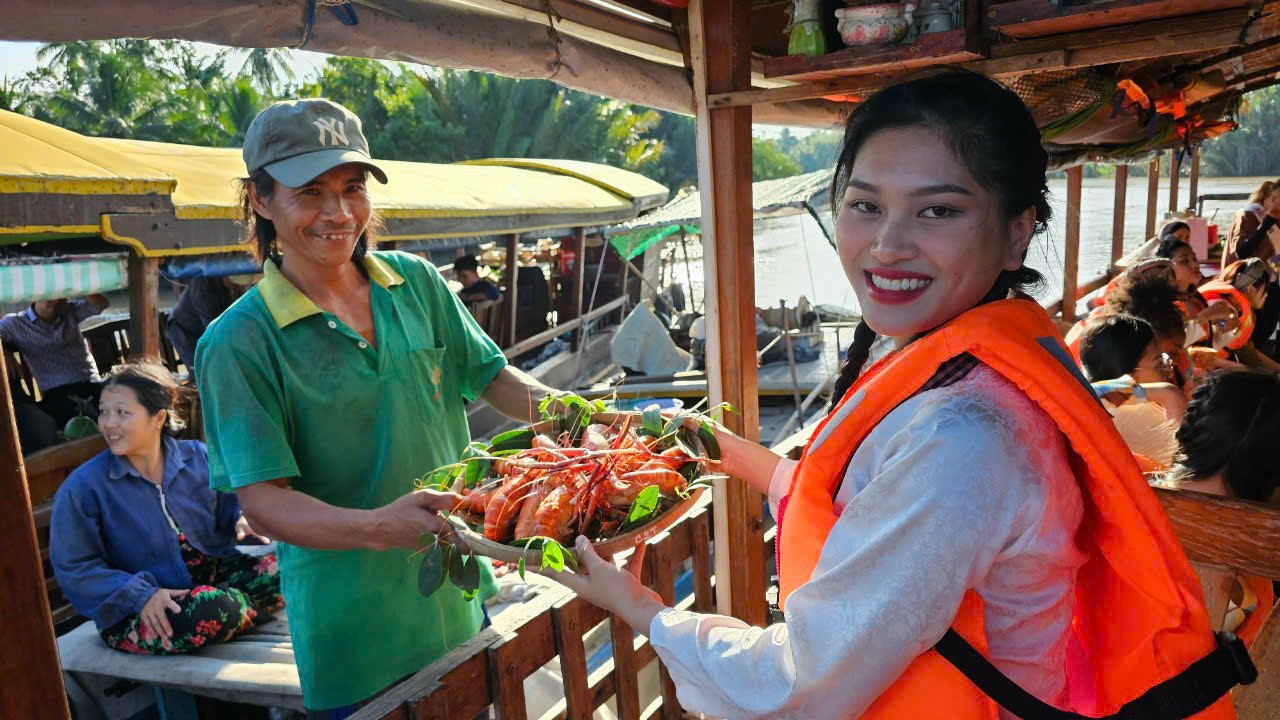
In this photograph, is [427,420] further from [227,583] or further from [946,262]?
[227,583]

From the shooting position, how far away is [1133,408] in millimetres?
3418

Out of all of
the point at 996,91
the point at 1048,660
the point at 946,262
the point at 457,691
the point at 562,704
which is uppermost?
the point at 996,91

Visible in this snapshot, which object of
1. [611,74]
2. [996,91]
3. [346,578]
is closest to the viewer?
[996,91]

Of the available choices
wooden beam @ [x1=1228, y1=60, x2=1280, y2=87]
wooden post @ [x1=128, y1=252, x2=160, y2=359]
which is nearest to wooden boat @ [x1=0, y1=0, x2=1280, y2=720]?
wooden beam @ [x1=1228, y1=60, x2=1280, y2=87]

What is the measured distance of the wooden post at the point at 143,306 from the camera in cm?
558

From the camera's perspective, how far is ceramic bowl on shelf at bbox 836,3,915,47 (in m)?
2.23

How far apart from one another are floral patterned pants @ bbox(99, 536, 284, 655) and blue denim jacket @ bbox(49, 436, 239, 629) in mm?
62

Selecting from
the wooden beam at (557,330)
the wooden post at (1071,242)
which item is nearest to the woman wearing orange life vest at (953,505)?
the wooden post at (1071,242)

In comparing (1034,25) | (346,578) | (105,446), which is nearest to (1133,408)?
(1034,25)

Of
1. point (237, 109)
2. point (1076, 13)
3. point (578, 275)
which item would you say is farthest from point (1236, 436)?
point (237, 109)

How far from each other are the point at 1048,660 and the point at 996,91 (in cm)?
81

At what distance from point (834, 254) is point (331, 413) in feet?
55.7

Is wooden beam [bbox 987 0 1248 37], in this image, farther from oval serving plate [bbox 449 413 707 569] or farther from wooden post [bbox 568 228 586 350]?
wooden post [bbox 568 228 586 350]

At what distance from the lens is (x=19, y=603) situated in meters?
1.36
